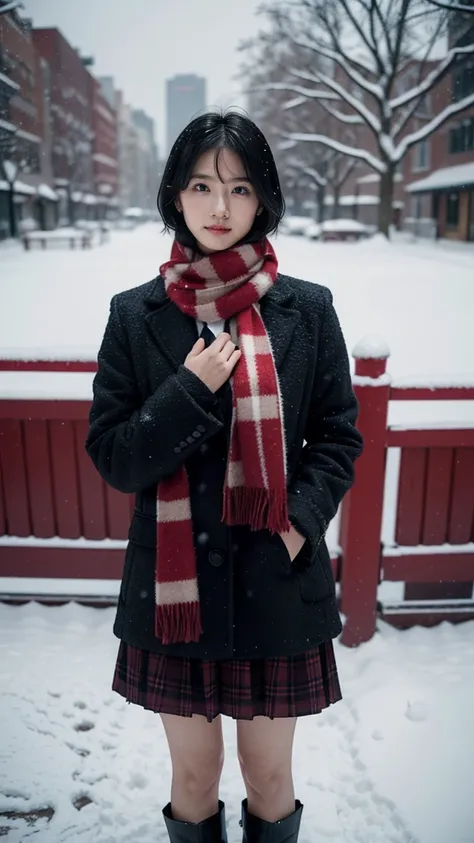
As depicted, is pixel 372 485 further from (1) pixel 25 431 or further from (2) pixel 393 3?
(2) pixel 393 3

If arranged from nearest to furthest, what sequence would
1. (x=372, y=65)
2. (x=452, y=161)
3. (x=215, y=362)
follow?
(x=215, y=362) → (x=372, y=65) → (x=452, y=161)

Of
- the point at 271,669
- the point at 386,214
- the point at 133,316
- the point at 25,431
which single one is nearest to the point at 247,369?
the point at 133,316

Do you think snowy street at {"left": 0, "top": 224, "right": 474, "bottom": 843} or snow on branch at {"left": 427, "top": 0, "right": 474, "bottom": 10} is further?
snow on branch at {"left": 427, "top": 0, "right": 474, "bottom": 10}

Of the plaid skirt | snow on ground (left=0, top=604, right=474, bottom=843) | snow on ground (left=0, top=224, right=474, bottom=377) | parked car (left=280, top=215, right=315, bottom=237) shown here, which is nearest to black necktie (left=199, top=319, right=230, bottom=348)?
the plaid skirt

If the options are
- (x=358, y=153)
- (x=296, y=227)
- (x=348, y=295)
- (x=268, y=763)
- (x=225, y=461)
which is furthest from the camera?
(x=296, y=227)

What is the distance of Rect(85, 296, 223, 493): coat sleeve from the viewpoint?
1279 millimetres

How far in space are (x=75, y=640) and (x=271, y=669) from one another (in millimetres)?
1752

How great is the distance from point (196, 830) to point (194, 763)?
0.21 meters

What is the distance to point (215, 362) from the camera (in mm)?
1294

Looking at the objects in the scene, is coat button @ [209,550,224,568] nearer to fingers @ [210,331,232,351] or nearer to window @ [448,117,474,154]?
fingers @ [210,331,232,351]

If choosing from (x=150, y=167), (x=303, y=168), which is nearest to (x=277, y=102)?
(x=150, y=167)

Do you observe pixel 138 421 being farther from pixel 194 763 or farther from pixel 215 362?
pixel 194 763

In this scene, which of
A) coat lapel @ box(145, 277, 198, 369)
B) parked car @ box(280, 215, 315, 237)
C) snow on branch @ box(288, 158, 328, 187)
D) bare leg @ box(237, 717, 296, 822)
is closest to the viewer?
coat lapel @ box(145, 277, 198, 369)

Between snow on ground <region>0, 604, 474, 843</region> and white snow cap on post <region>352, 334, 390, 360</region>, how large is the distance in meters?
1.40
